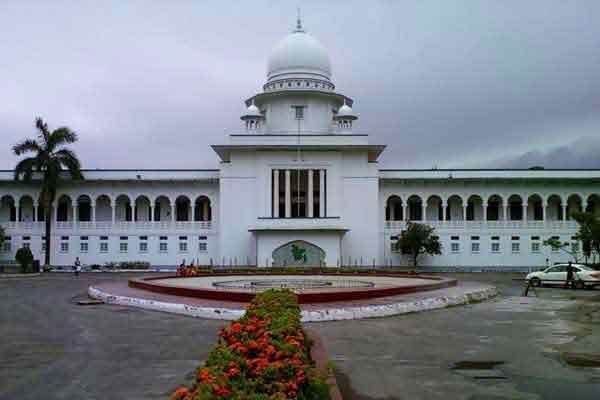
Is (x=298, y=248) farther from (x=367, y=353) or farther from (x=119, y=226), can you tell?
(x=367, y=353)

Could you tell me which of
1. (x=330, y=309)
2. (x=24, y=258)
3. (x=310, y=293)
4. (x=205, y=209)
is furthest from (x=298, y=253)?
(x=330, y=309)

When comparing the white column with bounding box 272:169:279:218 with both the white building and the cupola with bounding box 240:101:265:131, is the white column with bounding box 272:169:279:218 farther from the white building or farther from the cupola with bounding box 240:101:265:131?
the cupola with bounding box 240:101:265:131

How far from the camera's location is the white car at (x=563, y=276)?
27888 mm

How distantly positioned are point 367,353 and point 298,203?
108 ft

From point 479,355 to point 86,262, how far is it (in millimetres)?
38494

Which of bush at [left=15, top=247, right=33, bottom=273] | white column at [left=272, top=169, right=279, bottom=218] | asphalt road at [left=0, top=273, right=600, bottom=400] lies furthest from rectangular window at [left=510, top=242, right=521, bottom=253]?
bush at [left=15, top=247, right=33, bottom=273]

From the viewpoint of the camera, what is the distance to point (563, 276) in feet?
94.9

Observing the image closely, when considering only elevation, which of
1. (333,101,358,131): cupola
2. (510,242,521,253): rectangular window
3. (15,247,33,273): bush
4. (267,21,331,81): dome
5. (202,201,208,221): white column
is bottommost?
(15,247,33,273): bush

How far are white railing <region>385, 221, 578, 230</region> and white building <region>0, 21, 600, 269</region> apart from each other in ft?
0.23

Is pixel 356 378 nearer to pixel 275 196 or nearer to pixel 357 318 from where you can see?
pixel 357 318

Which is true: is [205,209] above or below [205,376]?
above

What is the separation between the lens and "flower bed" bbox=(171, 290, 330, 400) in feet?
14.0

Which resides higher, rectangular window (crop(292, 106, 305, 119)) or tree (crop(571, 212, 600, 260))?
rectangular window (crop(292, 106, 305, 119))

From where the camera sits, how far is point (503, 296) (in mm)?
23328
